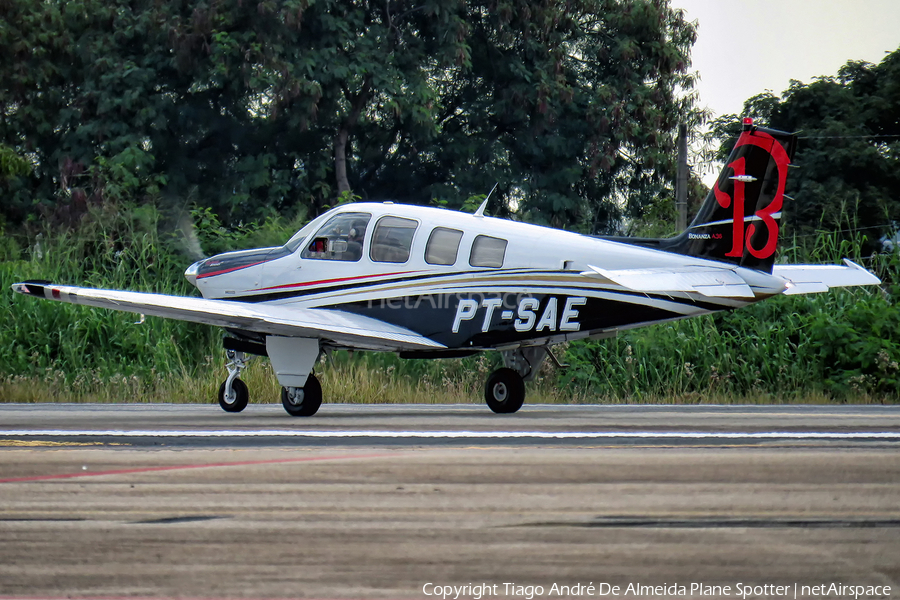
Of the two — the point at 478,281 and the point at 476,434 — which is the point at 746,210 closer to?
the point at 478,281

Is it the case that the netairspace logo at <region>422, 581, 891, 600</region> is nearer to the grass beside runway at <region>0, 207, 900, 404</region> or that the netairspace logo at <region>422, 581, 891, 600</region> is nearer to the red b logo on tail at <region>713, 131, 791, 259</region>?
the red b logo on tail at <region>713, 131, 791, 259</region>

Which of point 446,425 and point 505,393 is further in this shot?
point 505,393

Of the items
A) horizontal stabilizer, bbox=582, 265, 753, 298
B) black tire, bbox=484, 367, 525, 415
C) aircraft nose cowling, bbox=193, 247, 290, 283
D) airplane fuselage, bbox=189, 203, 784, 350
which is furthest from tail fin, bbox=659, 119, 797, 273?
aircraft nose cowling, bbox=193, 247, 290, 283

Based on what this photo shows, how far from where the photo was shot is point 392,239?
42.5 feet

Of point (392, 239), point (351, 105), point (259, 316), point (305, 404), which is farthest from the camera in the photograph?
point (351, 105)

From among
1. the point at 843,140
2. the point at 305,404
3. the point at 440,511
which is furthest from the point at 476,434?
the point at 843,140

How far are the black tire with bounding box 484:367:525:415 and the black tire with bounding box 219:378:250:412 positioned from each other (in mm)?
2958

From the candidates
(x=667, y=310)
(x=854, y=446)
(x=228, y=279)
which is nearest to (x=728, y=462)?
(x=854, y=446)

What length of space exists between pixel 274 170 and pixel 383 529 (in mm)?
25249

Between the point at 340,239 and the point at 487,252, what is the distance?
76.7 inches

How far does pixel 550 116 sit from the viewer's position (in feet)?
97.5

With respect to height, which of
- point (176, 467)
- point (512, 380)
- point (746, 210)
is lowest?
point (176, 467)

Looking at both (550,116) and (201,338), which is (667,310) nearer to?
(201,338)

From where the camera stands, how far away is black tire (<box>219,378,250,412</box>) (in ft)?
43.8
